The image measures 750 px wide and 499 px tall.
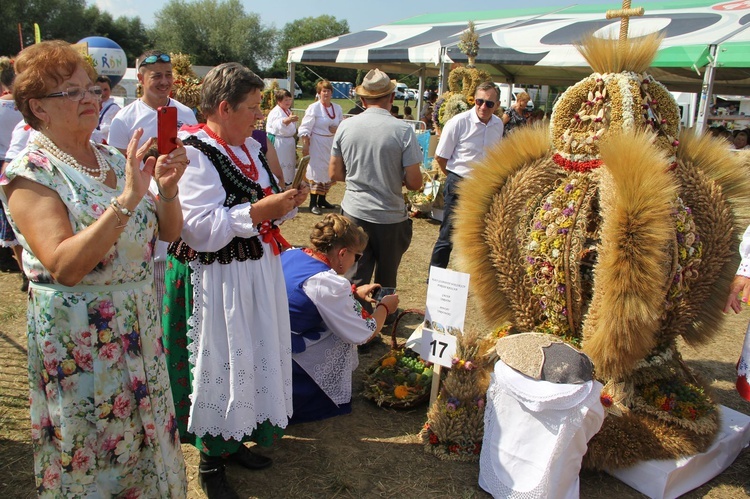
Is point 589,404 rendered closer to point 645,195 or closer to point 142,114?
point 645,195

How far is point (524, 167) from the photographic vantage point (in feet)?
9.51

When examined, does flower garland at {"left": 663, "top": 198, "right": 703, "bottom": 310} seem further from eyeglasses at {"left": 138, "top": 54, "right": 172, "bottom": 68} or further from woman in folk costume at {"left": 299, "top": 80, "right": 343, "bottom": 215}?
woman in folk costume at {"left": 299, "top": 80, "right": 343, "bottom": 215}

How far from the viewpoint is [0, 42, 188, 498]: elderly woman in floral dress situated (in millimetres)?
1648

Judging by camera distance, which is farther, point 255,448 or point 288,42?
point 288,42

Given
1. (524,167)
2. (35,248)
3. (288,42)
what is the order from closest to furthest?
(35,248)
(524,167)
(288,42)

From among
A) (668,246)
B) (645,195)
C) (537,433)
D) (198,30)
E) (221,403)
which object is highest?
(198,30)

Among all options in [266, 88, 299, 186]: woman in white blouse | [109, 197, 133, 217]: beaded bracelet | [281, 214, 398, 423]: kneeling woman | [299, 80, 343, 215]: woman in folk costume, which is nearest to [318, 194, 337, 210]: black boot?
[299, 80, 343, 215]: woman in folk costume

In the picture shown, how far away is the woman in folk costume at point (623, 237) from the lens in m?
2.42

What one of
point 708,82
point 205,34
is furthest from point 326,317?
point 205,34

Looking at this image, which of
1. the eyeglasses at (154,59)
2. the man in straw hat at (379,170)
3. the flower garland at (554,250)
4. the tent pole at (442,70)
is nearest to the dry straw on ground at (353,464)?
the flower garland at (554,250)

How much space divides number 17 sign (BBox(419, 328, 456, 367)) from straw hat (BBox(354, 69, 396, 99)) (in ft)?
5.89

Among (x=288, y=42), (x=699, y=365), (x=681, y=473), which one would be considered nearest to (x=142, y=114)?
(x=681, y=473)

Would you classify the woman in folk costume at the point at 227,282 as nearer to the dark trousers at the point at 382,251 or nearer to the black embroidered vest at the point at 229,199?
the black embroidered vest at the point at 229,199

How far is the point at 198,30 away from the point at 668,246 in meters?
52.7
